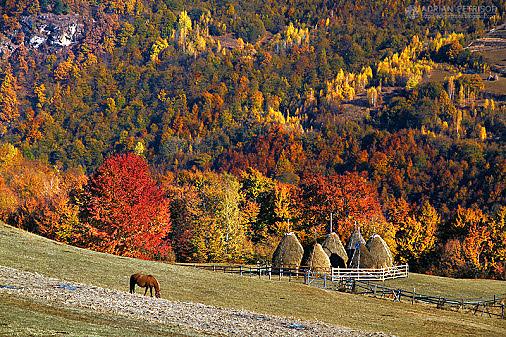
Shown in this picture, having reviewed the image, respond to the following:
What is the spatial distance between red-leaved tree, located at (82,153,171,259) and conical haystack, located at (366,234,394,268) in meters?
22.2

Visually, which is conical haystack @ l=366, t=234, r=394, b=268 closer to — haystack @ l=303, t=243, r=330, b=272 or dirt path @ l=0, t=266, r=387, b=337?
haystack @ l=303, t=243, r=330, b=272

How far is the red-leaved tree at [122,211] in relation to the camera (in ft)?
273

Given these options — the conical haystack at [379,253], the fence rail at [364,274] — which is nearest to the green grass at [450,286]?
the fence rail at [364,274]

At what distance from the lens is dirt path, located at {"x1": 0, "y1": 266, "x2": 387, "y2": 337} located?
117 feet

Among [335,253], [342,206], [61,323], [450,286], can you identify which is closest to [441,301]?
[335,253]

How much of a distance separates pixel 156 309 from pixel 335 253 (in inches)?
1807

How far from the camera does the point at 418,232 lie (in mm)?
111062

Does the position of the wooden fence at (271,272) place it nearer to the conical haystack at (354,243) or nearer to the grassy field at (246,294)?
the conical haystack at (354,243)

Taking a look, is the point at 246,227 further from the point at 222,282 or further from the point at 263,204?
the point at 222,282

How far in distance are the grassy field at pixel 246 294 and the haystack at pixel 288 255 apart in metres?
16.0

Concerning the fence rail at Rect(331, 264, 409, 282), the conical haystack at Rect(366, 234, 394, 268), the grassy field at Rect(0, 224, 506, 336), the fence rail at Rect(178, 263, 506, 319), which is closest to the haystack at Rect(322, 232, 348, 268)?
the conical haystack at Rect(366, 234, 394, 268)

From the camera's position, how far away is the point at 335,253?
3250 inches

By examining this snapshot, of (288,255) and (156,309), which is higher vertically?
(288,255)

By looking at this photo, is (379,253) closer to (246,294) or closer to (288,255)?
(288,255)
